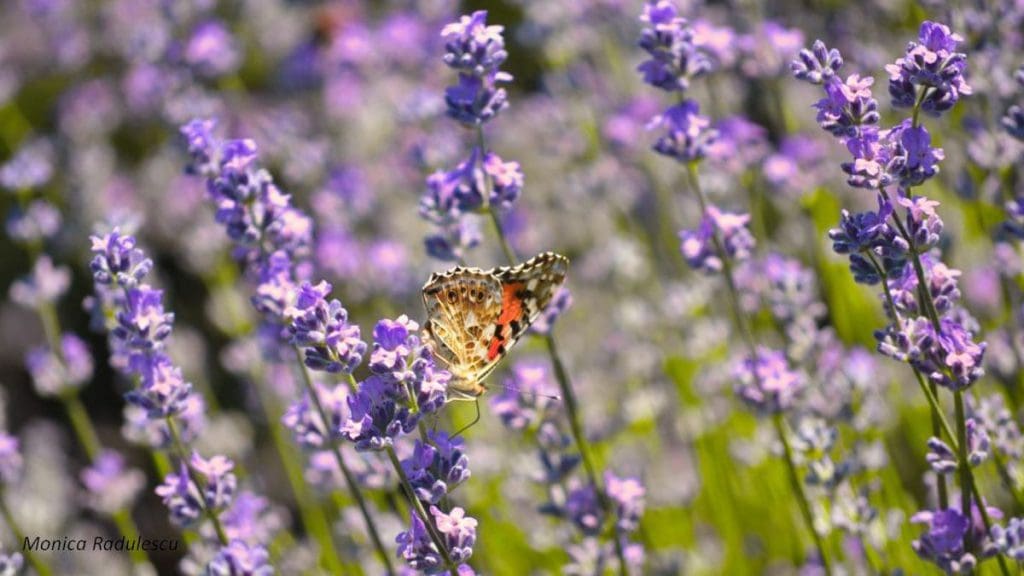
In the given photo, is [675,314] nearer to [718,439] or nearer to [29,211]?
[718,439]

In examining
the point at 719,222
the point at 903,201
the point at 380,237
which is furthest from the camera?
the point at 380,237

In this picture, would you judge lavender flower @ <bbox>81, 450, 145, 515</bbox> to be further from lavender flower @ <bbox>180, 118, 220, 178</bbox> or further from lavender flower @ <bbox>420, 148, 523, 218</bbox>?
lavender flower @ <bbox>420, 148, 523, 218</bbox>

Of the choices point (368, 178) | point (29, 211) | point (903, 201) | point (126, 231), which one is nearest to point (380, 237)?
point (368, 178)

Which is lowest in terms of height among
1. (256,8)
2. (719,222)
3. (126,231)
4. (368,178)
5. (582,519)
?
(582,519)

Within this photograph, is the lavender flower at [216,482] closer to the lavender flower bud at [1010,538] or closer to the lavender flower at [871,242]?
the lavender flower at [871,242]

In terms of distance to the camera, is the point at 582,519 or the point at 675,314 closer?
the point at 582,519

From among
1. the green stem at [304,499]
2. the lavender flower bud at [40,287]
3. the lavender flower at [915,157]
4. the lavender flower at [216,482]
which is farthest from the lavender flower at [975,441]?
the lavender flower bud at [40,287]
